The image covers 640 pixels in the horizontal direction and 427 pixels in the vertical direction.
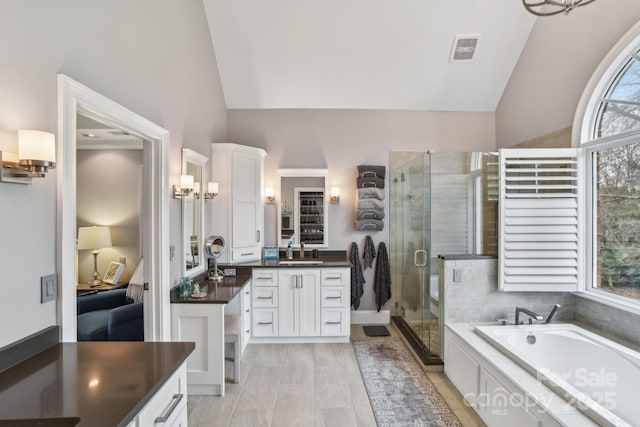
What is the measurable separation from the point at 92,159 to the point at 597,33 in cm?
566

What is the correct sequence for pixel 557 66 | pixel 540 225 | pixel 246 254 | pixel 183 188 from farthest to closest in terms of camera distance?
pixel 246 254 → pixel 557 66 → pixel 540 225 → pixel 183 188

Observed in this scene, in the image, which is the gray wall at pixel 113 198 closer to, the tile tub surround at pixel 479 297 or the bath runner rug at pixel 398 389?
the bath runner rug at pixel 398 389

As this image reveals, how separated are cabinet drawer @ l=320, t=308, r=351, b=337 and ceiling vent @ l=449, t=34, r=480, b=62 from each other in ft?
10.6

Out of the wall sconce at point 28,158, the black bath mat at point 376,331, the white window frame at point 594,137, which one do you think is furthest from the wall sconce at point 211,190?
the white window frame at point 594,137

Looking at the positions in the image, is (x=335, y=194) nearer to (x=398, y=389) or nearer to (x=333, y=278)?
(x=333, y=278)

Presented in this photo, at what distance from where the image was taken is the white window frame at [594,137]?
259cm

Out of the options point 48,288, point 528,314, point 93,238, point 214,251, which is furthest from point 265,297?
point 528,314

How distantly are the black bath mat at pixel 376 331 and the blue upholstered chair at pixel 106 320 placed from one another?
2.52 metres

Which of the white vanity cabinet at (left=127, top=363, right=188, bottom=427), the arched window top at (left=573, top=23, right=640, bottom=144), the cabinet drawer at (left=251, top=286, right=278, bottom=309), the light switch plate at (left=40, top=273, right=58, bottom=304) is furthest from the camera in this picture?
the cabinet drawer at (left=251, top=286, right=278, bottom=309)

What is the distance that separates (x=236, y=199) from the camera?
13.0 feet

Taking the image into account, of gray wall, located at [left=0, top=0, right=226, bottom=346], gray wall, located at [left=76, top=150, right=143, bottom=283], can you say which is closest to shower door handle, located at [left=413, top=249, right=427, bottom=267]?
gray wall, located at [left=0, top=0, right=226, bottom=346]

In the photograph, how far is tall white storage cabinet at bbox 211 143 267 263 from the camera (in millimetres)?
3898

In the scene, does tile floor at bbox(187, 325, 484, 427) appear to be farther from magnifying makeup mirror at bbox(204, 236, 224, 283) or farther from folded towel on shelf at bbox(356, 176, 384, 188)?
folded towel on shelf at bbox(356, 176, 384, 188)

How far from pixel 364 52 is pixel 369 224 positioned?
2081 mm
